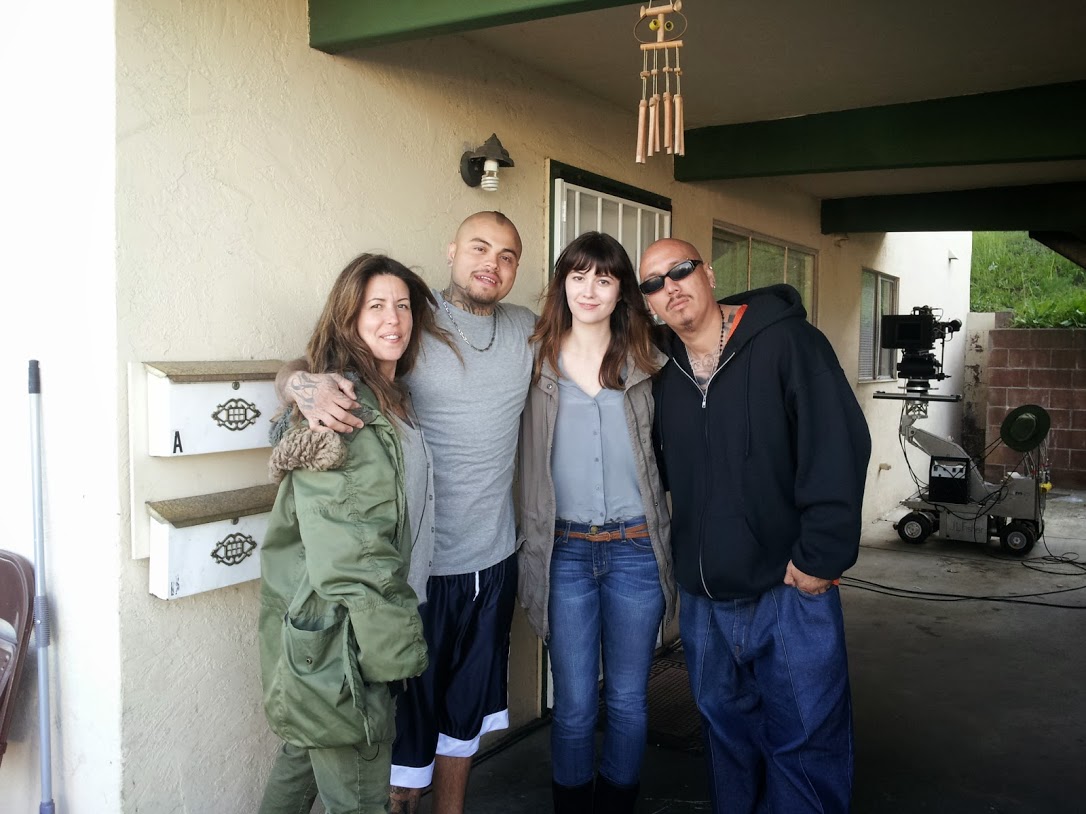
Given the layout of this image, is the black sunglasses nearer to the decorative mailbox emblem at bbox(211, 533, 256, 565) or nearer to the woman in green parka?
the woman in green parka

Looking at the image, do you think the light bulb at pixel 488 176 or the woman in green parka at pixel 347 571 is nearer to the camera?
the woman in green parka at pixel 347 571

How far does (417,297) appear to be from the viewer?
7.35 feet

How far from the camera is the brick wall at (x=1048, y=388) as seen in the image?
10297 mm

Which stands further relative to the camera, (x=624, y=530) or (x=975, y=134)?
(x=975, y=134)

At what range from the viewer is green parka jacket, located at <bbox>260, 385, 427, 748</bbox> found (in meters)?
1.80

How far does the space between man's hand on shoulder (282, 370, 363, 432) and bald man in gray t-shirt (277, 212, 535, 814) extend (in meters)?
0.36

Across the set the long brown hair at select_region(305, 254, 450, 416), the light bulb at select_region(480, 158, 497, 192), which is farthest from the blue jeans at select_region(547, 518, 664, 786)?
the light bulb at select_region(480, 158, 497, 192)

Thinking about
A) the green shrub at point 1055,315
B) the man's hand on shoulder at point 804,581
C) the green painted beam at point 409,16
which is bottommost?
the man's hand on shoulder at point 804,581

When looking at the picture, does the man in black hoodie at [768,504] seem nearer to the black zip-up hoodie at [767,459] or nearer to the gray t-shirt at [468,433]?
the black zip-up hoodie at [767,459]

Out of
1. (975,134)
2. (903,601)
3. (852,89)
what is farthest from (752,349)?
(903,601)

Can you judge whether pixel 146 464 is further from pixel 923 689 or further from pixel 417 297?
pixel 923 689

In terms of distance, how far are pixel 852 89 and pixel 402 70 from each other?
2043mm

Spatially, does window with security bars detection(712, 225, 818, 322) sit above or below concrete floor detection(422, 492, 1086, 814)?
above

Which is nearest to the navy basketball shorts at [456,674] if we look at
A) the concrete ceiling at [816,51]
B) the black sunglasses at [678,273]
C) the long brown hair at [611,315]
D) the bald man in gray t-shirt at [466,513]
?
the bald man in gray t-shirt at [466,513]
